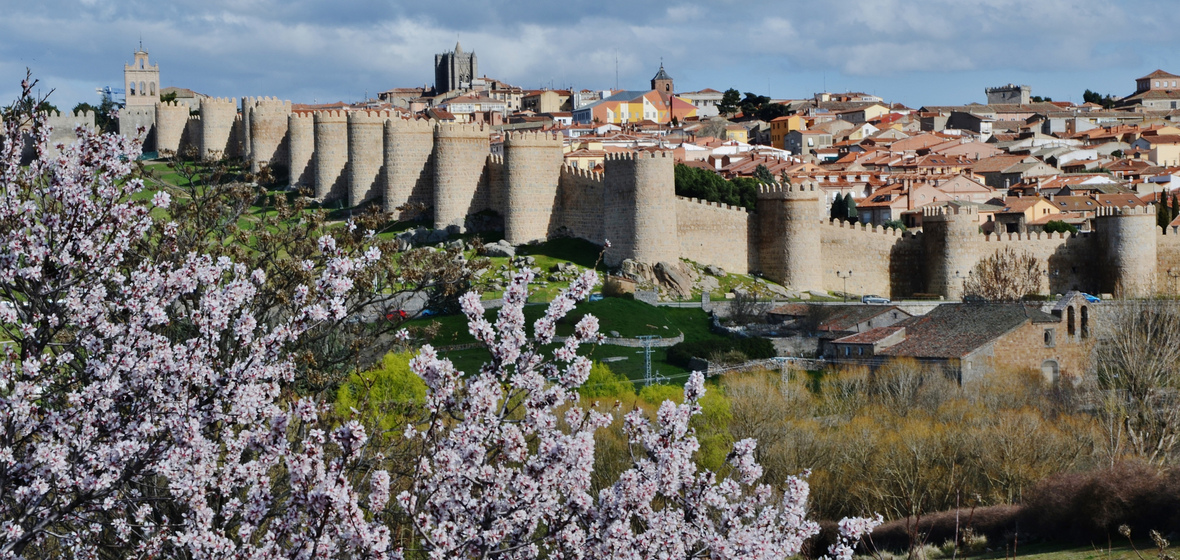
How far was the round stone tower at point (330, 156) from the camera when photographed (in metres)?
50.5

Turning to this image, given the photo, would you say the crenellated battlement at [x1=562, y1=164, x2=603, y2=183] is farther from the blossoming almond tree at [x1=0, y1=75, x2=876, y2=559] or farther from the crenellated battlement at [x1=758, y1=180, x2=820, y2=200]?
the blossoming almond tree at [x1=0, y1=75, x2=876, y2=559]

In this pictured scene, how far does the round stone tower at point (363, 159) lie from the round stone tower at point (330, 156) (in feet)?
5.42

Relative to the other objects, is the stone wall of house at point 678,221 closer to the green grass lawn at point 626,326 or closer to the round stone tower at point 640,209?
the round stone tower at point 640,209

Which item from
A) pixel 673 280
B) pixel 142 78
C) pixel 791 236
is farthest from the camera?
pixel 142 78

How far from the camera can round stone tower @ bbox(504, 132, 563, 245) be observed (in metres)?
43.5

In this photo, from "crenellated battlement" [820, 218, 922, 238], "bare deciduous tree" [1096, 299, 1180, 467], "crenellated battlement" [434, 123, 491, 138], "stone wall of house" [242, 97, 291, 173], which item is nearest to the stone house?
"bare deciduous tree" [1096, 299, 1180, 467]

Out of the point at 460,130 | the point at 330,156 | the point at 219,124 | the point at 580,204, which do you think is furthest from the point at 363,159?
the point at 219,124

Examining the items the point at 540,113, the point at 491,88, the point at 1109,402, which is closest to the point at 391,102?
the point at 491,88

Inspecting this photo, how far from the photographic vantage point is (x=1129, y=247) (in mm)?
46156

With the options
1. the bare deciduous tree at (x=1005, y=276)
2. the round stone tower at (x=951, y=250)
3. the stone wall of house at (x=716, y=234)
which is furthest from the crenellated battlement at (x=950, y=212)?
the stone wall of house at (x=716, y=234)

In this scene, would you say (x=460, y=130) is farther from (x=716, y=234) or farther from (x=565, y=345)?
(x=565, y=345)

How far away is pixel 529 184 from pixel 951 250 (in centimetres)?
1259

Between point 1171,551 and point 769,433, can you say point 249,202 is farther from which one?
point 769,433

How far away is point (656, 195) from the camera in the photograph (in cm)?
4191
